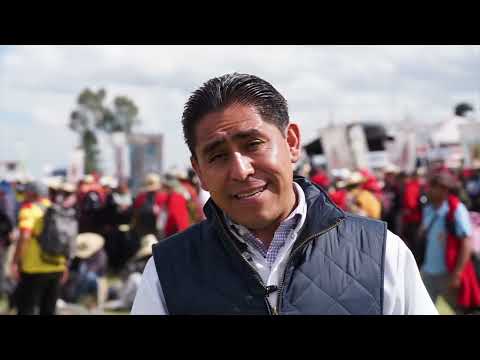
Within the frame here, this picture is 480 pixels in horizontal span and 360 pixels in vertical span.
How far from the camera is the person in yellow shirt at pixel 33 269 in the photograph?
285 inches

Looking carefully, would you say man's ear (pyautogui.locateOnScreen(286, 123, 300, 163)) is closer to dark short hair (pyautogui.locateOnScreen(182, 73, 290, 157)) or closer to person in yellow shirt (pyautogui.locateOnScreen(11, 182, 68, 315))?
dark short hair (pyautogui.locateOnScreen(182, 73, 290, 157))

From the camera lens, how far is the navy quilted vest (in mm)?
1671

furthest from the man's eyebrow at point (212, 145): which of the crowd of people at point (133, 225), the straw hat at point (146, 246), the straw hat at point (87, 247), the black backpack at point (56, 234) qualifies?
the straw hat at point (87, 247)

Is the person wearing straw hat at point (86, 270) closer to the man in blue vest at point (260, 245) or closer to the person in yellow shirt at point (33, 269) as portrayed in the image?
the person in yellow shirt at point (33, 269)

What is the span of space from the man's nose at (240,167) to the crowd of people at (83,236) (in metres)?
5.80

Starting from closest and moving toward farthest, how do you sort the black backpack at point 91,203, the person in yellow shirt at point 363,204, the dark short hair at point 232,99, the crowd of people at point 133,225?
the dark short hair at point 232,99 → the crowd of people at point 133,225 → the person in yellow shirt at point 363,204 → the black backpack at point 91,203

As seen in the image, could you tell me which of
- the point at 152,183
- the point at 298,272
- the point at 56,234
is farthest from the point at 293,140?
the point at 152,183

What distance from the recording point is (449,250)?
6113 mm

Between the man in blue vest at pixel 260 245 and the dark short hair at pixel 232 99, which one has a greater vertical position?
the dark short hair at pixel 232 99

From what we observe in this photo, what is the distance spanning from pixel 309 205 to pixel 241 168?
27 cm

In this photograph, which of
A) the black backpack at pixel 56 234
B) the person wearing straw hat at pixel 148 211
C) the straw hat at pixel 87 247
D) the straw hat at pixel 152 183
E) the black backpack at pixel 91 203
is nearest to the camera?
the black backpack at pixel 56 234
